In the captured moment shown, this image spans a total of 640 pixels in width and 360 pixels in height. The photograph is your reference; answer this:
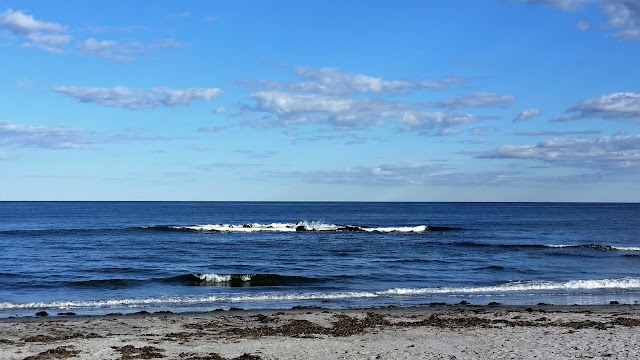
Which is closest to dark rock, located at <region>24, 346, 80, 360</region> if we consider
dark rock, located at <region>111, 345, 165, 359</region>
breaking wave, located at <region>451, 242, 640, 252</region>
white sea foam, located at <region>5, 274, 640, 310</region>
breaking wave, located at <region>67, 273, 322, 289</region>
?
dark rock, located at <region>111, 345, 165, 359</region>

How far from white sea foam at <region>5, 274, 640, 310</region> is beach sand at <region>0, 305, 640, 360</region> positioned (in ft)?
9.88

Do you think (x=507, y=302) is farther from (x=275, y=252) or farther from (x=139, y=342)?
(x=275, y=252)

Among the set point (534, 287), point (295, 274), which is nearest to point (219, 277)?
point (295, 274)

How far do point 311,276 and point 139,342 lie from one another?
16164 mm

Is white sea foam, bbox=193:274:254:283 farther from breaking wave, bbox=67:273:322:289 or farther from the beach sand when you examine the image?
the beach sand

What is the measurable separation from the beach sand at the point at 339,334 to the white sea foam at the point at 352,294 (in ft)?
9.88

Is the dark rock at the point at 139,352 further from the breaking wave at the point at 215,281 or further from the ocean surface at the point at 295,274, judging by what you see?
the breaking wave at the point at 215,281

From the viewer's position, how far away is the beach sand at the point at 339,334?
43.9 feet

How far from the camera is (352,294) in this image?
24234 millimetres

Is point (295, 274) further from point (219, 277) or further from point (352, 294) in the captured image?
point (352, 294)

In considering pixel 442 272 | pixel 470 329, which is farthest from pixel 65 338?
pixel 442 272

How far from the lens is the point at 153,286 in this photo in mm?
27078

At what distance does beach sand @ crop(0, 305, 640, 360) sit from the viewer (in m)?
13.4

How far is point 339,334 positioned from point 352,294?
8.59 metres
